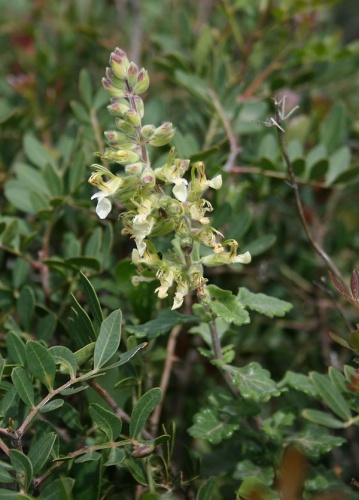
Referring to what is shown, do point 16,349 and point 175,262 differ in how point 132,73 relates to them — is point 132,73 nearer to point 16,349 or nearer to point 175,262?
point 175,262

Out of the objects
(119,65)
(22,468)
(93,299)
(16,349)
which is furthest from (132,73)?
(22,468)

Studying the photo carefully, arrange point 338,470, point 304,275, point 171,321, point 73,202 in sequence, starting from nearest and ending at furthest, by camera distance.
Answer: point 171,321
point 338,470
point 73,202
point 304,275

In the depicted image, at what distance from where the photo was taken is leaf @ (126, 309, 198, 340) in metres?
0.93

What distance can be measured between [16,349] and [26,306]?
5.7 inches

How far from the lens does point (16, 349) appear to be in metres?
0.93

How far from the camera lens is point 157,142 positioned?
0.90 metres

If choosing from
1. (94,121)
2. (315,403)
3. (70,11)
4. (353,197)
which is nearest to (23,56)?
(70,11)

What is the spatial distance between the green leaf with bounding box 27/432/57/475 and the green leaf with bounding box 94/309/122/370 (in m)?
0.11

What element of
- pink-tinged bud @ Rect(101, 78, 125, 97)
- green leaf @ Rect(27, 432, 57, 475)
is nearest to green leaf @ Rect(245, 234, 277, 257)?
pink-tinged bud @ Rect(101, 78, 125, 97)

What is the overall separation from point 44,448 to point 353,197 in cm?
113

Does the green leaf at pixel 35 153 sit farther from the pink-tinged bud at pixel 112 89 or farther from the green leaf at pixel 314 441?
the green leaf at pixel 314 441

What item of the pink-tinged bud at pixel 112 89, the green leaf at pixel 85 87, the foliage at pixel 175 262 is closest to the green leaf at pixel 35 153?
the foliage at pixel 175 262

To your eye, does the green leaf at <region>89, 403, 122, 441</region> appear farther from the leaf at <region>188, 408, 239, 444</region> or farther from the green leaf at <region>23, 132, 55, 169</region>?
the green leaf at <region>23, 132, 55, 169</region>

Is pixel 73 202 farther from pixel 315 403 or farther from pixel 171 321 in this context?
pixel 315 403
